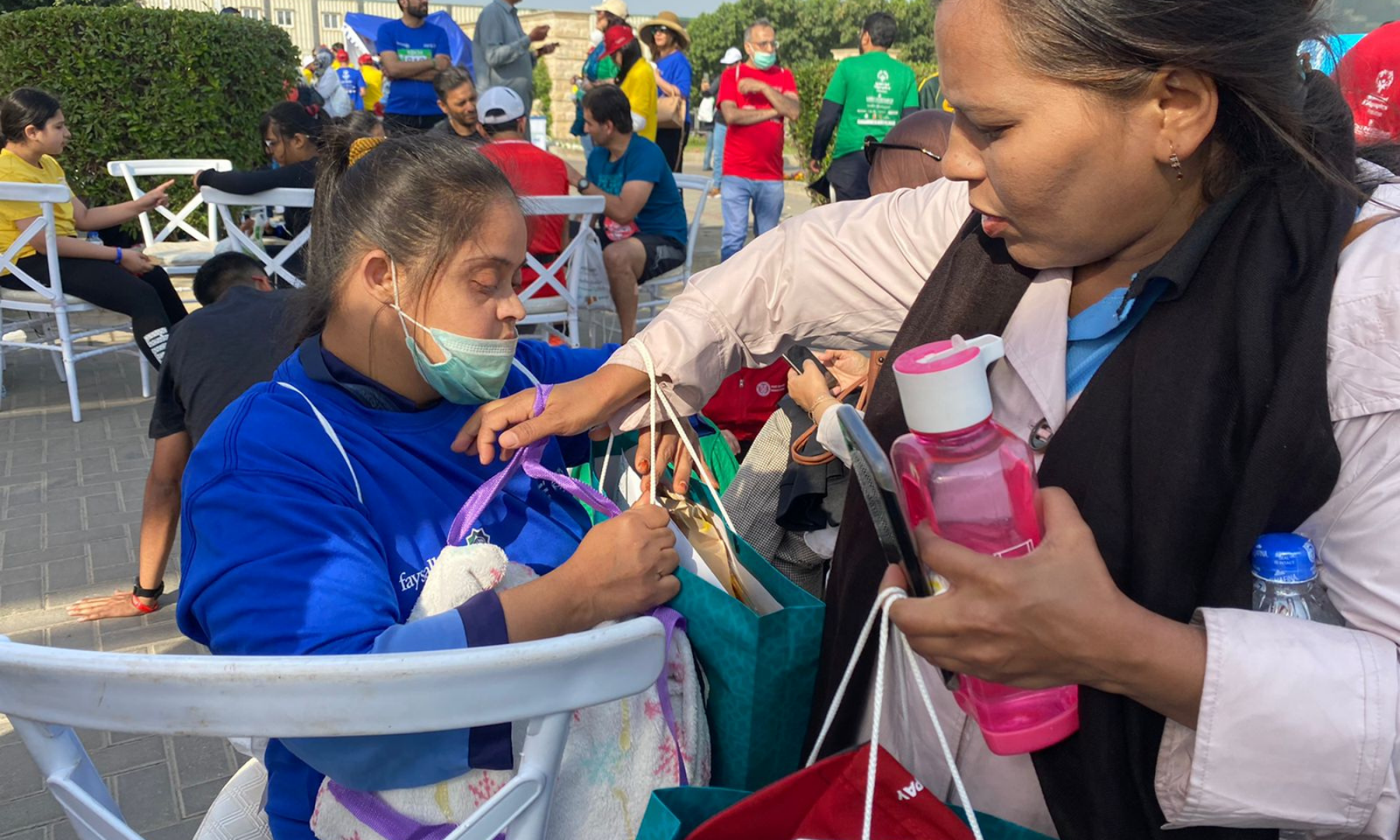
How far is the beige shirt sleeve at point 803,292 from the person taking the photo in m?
1.55

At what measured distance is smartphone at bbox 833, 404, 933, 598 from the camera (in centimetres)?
102

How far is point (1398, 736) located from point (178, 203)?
9.59m

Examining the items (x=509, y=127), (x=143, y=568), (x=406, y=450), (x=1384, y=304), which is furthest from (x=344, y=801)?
(x=509, y=127)

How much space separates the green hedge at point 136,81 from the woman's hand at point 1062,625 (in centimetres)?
902

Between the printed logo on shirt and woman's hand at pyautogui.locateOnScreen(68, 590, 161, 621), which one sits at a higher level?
the printed logo on shirt

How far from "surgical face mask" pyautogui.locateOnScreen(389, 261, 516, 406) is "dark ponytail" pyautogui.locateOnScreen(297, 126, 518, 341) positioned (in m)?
0.06

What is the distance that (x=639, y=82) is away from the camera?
29.6ft

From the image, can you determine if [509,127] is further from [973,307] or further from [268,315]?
[973,307]

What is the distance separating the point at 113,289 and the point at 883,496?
5.73 m

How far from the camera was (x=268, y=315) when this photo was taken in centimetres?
295

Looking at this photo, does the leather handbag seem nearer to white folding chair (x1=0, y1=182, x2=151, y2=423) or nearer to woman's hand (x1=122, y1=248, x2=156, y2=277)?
woman's hand (x1=122, y1=248, x2=156, y2=277)

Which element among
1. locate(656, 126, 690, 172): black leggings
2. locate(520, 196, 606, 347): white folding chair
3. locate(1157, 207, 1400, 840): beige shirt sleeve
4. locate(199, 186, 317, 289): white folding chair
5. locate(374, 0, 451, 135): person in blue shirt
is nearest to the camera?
locate(1157, 207, 1400, 840): beige shirt sleeve

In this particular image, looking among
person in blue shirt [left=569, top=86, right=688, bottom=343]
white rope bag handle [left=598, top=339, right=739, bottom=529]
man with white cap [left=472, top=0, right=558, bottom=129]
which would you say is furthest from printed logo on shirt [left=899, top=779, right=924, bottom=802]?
man with white cap [left=472, top=0, right=558, bottom=129]

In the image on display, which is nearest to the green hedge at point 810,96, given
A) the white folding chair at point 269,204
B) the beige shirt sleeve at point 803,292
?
the white folding chair at point 269,204
